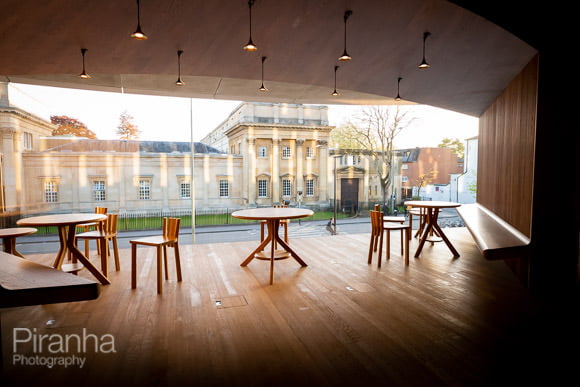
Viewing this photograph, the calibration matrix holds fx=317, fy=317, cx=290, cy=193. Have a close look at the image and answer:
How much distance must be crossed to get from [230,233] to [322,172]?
265cm

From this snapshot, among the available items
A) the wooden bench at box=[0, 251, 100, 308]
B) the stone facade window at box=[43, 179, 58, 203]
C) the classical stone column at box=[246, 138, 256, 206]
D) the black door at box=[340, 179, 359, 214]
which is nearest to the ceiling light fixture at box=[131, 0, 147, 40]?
the wooden bench at box=[0, 251, 100, 308]

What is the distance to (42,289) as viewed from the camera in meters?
1.64

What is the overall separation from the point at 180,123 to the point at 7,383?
15.7 feet

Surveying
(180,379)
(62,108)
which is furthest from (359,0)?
(62,108)

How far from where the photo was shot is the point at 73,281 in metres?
1.76

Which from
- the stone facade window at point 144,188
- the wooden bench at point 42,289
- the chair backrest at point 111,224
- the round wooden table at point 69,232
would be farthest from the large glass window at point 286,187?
the wooden bench at point 42,289

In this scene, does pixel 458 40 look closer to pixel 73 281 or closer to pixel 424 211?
pixel 424 211

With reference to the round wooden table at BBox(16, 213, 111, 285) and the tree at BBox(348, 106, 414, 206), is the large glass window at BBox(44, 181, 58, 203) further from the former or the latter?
the tree at BBox(348, 106, 414, 206)

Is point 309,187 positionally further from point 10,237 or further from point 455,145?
point 10,237

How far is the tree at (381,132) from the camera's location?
810 cm

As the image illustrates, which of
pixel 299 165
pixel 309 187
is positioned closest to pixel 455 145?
pixel 309 187

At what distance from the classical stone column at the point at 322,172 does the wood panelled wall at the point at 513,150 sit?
3.33 meters

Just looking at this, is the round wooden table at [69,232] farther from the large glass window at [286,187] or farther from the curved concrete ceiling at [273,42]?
the large glass window at [286,187]

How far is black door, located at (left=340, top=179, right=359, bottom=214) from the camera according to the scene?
26.2 ft
